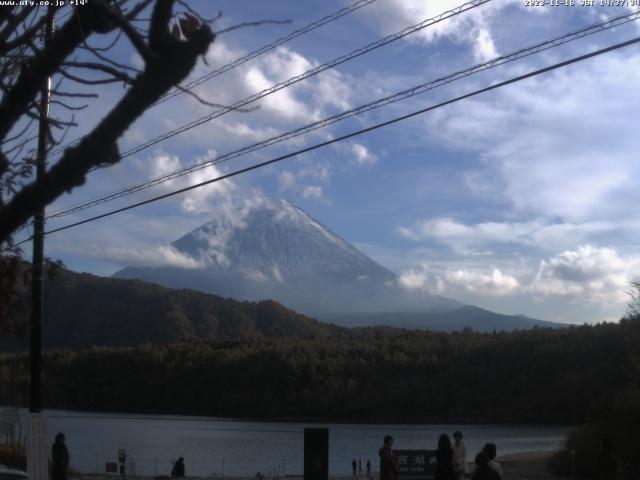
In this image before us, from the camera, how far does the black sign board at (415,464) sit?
21.6m

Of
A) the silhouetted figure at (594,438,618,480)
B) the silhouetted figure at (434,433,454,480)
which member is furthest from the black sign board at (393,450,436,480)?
the silhouetted figure at (594,438,618,480)

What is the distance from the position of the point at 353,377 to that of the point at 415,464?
2692 inches

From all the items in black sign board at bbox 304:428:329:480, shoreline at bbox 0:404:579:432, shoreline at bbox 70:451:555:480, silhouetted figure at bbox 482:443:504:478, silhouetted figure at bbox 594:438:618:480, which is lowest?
shoreline at bbox 0:404:579:432

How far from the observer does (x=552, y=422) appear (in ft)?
247

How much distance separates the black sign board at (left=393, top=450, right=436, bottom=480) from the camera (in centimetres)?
2158

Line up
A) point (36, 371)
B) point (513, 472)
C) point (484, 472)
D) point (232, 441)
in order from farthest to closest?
point (232, 441)
point (513, 472)
point (36, 371)
point (484, 472)

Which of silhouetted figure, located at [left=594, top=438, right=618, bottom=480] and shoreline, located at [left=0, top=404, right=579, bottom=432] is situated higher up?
silhouetted figure, located at [left=594, top=438, right=618, bottom=480]

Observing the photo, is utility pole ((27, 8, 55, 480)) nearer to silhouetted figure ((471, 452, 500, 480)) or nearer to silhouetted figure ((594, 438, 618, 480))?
silhouetted figure ((471, 452, 500, 480))

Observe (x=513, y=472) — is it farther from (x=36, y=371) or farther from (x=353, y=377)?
(x=353, y=377)

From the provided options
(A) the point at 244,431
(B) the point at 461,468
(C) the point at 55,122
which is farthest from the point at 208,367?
(C) the point at 55,122

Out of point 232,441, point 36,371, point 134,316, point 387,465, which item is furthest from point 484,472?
point 134,316

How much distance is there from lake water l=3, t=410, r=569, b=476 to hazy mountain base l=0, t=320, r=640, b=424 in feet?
15.3

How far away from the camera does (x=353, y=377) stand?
294ft

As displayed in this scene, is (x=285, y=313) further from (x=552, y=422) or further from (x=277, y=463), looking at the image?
(x=277, y=463)
